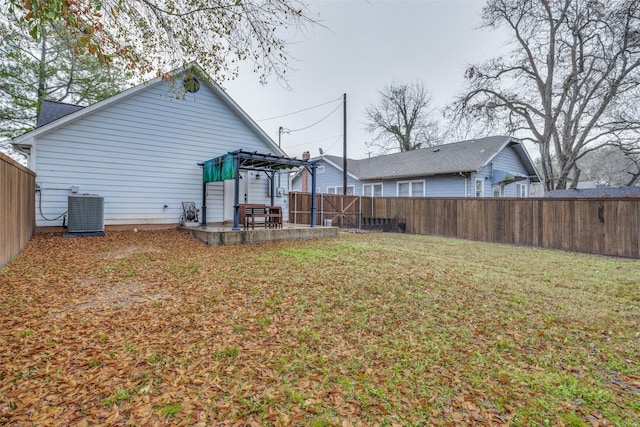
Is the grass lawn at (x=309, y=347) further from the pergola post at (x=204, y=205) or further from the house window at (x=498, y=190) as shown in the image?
the house window at (x=498, y=190)

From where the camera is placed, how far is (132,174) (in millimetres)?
9297

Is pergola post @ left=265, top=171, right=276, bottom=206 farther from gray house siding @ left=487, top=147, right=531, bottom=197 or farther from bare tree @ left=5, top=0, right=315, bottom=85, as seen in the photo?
gray house siding @ left=487, top=147, right=531, bottom=197

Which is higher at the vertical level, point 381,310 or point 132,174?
point 132,174

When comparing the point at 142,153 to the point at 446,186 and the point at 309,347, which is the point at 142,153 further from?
the point at 446,186

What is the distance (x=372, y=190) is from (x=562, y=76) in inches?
446

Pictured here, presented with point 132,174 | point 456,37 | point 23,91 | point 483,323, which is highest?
point 456,37

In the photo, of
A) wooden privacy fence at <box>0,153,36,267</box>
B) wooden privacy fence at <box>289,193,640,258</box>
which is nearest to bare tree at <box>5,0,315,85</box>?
wooden privacy fence at <box>0,153,36,267</box>

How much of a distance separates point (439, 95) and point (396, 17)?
17457 millimetres

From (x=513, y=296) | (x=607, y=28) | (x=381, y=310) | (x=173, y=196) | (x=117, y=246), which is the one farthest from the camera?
(x=607, y=28)

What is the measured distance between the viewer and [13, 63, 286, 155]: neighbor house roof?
22.5ft

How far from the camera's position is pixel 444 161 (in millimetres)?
16781

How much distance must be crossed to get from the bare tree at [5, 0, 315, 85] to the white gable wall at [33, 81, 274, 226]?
3.99m

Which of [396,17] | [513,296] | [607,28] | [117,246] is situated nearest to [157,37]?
[117,246]

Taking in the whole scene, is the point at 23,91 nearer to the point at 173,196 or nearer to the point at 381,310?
the point at 173,196
